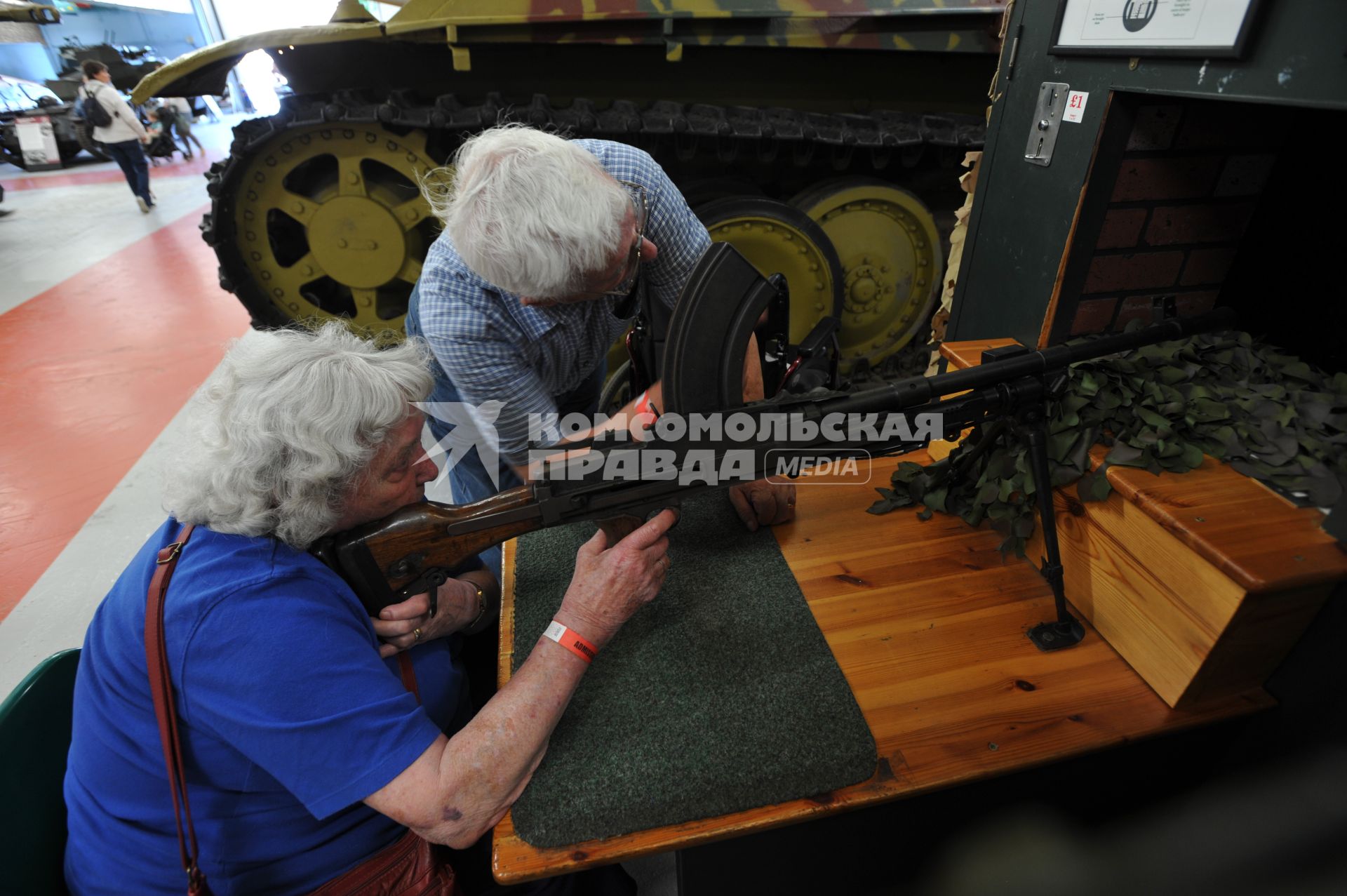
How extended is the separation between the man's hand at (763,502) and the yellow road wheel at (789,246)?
1677mm

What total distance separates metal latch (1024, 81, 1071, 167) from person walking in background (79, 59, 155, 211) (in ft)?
26.5

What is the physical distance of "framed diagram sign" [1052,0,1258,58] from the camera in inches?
37.8

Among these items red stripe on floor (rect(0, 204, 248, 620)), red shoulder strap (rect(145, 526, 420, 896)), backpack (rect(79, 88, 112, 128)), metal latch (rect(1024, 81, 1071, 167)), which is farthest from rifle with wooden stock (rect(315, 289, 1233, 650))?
backpack (rect(79, 88, 112, 128))

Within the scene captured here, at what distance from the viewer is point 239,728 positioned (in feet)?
2.74

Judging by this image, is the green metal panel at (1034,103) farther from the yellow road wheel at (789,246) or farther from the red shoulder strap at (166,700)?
the red shoulder strap at (166,700)

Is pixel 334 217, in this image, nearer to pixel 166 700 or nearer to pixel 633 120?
pixel 633 120

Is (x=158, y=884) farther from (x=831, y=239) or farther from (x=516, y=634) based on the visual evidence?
(x=831, y=239)

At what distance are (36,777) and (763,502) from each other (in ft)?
4.25

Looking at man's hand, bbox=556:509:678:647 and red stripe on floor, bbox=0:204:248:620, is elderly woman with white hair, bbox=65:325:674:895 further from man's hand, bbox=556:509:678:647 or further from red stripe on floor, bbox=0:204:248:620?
red stripe on floor, bbox=0:204:248:620

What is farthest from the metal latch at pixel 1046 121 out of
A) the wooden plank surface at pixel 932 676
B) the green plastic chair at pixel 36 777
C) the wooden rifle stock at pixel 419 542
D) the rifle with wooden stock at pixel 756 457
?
the green plastic chair at pixel 36 777

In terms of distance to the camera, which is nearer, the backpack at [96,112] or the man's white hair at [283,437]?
the man's white hair at [283,437]

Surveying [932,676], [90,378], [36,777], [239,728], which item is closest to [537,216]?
[239,728]

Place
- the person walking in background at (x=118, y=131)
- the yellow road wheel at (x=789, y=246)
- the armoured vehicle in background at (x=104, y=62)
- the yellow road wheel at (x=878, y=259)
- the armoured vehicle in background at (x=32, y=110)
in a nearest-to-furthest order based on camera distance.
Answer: the yellow road wheel at (x=789, y=246) < the yellow road wheel at (x=878, y=259) < the person walking in background at (x=118, y=131) < the armoured vehicle in background at (x=32, y=110) < the armoured vehicle in background at (x=104, y=62)

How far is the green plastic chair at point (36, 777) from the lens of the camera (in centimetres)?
92
